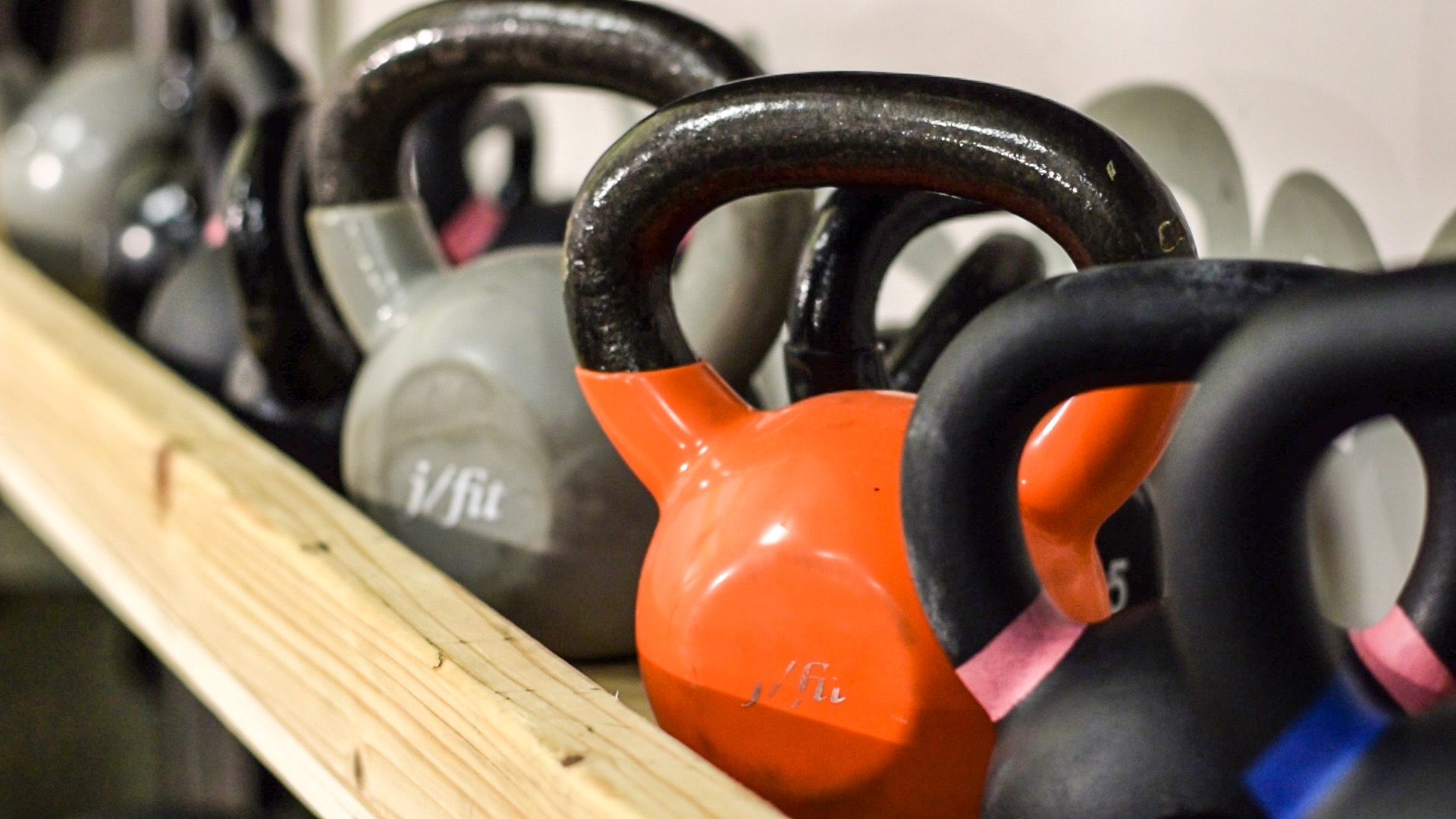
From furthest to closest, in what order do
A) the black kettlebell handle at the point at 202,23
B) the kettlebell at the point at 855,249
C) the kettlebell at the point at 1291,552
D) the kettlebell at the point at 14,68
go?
the kettlebell at the point at 14,68 < the black kettlebell handle at the point at 202,23 < the kettlebell at the point at 855,249 < the kettlebell at the point at 1291,552

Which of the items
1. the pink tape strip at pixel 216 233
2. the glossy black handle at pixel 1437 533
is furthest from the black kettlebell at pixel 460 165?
the glossy black handle at pixel 1437 533

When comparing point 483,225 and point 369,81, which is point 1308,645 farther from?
point 483,225

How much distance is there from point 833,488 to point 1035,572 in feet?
0.17

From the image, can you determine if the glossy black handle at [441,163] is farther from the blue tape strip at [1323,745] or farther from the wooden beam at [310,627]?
the blue tape strip at [1323,745]

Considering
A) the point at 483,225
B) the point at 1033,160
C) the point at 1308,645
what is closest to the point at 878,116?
the point at 1033,160

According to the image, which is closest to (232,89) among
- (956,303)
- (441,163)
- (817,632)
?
(441,163)

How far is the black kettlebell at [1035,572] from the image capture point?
0.69 feet

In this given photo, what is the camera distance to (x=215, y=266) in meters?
0.69

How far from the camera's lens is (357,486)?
1.48 ft

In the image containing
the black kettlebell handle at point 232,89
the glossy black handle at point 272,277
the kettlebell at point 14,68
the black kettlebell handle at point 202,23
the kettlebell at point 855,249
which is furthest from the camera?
the kettlebell at point 14,68

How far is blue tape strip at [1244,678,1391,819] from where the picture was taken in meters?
0.19

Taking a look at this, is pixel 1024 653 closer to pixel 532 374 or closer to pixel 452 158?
pixel 532 374

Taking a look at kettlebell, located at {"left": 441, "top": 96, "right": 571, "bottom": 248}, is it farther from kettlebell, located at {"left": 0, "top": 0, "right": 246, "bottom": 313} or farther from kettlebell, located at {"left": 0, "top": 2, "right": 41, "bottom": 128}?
kettlebell, located at {"left": 0, "top": 2, "right": 41, "bottom": 128}

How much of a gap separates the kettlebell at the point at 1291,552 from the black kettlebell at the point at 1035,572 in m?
0.02
